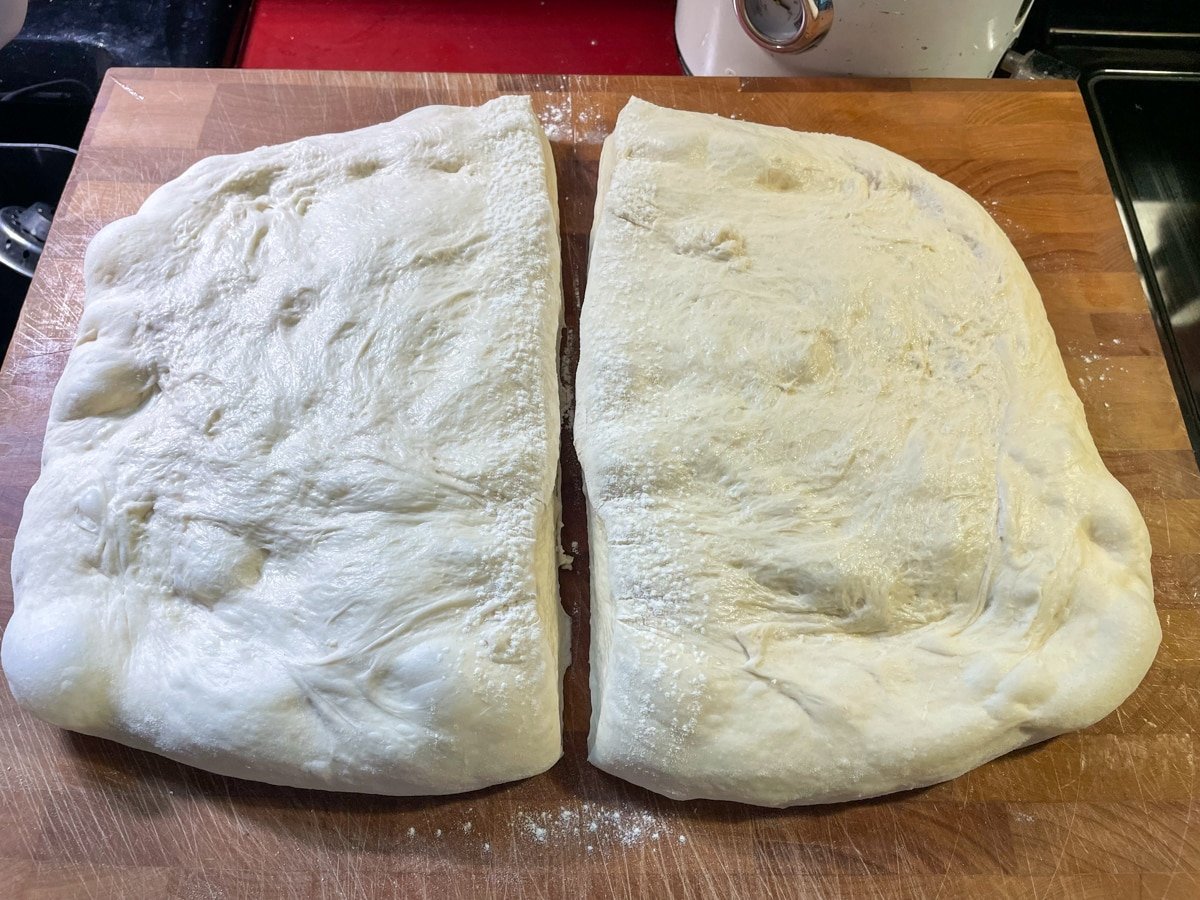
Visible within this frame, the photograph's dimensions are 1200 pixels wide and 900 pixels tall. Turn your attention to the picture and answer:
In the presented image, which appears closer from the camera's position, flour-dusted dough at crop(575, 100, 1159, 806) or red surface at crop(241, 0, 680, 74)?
flour-dusted dough at crop(575, 100, 1159, 806)

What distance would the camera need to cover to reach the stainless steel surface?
1.72m

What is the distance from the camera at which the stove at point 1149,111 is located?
1.89m

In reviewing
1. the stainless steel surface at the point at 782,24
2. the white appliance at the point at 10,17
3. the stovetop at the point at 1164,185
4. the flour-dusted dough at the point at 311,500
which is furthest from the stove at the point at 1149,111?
the white appliance at the point at 10,17

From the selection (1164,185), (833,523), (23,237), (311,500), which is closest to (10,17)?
(23,237)

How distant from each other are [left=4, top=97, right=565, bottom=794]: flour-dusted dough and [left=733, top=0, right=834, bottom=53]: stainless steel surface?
2.53 ft

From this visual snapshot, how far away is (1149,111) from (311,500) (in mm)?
2424

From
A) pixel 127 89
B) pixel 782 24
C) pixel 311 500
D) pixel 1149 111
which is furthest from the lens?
pixel 1149 111

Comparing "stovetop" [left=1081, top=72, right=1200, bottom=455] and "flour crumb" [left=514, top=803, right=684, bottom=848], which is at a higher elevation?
"stovetop" [left=1081, top=72, right=1200, bottom=455]

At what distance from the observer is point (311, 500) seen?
1.23 meters

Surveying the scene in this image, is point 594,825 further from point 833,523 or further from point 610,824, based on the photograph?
point 833,523

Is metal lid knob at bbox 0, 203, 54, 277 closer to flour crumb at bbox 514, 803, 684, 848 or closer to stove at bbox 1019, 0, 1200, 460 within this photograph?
flour crumb at bbox 514, 803, 684, 848

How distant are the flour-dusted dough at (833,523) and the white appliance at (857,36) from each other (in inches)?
24.1

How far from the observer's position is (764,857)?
4.06 ft

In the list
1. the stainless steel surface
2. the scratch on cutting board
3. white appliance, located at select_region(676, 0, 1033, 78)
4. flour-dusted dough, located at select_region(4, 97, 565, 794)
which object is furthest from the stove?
the scratch on cutting board
